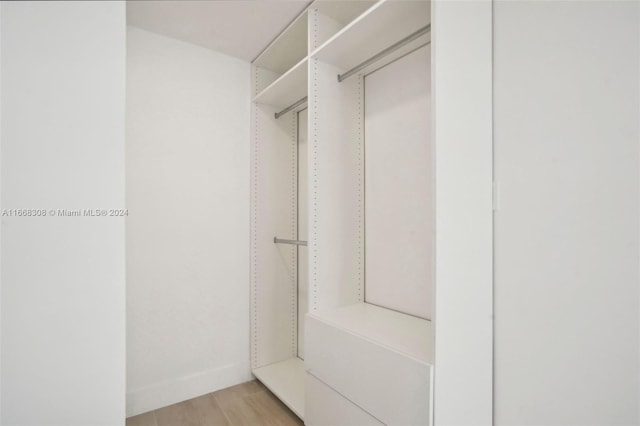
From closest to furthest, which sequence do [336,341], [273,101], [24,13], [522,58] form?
1. [24,13]
2. [522,58]
3. [336,341]
4. [273,101]

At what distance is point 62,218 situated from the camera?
0.59 m

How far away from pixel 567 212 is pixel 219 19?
6.24ft

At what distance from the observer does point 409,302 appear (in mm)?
1638

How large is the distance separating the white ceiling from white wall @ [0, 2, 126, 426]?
1284 millimetres

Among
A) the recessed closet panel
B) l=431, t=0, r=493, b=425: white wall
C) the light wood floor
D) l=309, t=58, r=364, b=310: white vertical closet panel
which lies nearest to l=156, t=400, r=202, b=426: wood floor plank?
the light wood floor

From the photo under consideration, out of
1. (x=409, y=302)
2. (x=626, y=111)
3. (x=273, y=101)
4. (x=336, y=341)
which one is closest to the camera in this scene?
(x=626, y=111)

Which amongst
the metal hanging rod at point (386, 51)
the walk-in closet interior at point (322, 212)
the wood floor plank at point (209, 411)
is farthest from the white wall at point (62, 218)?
the wood floor plank at point (209, 411)

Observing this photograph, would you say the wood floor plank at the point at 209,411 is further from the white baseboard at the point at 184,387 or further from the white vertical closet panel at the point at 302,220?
the white vertical closet panel at the point at 302,220

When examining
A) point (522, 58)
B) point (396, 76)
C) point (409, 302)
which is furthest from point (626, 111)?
point (409, 302)

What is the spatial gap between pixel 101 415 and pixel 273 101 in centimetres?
208

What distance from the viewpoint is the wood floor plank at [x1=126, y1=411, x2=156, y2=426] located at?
183 cm

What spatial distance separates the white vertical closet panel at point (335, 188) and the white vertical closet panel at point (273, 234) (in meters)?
0.76

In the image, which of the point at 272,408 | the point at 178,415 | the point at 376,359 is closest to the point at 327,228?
the point at 376,359

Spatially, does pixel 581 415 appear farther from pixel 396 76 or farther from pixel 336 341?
pixel 396 76
